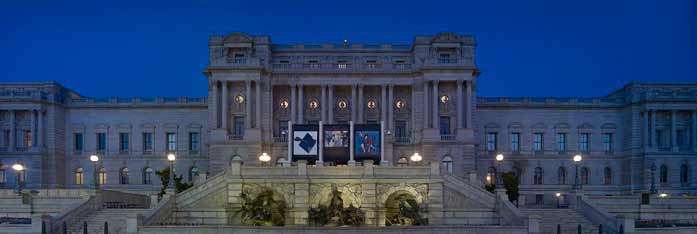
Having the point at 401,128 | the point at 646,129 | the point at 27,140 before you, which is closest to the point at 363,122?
the point at 401,128

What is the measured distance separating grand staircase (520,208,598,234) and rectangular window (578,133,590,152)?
83.3 feet

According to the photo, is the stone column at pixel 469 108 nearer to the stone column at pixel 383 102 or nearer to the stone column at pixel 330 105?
the stone column at pixel 383 102

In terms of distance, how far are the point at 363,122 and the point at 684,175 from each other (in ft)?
107

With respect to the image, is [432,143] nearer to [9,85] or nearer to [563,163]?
[563,163]

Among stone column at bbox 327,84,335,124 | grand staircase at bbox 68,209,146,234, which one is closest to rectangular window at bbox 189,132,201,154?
stone column at bbox 327,84,335,124

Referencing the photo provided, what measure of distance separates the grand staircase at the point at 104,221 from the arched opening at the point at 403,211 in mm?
15097

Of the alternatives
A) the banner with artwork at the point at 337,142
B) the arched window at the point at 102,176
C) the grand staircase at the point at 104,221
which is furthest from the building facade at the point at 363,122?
the grand staircase at the point at 104,221

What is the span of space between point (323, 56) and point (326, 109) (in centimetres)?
514

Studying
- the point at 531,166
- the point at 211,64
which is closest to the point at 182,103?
the point at 211,64

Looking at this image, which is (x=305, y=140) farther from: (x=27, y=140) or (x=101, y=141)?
(x=27, y=140)

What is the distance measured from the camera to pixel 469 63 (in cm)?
5681

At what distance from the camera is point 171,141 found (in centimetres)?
6278

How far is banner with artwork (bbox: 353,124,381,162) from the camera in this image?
4416 cm

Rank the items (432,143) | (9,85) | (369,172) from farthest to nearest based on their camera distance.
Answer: (9,85) < (432,143) < (369,172)
